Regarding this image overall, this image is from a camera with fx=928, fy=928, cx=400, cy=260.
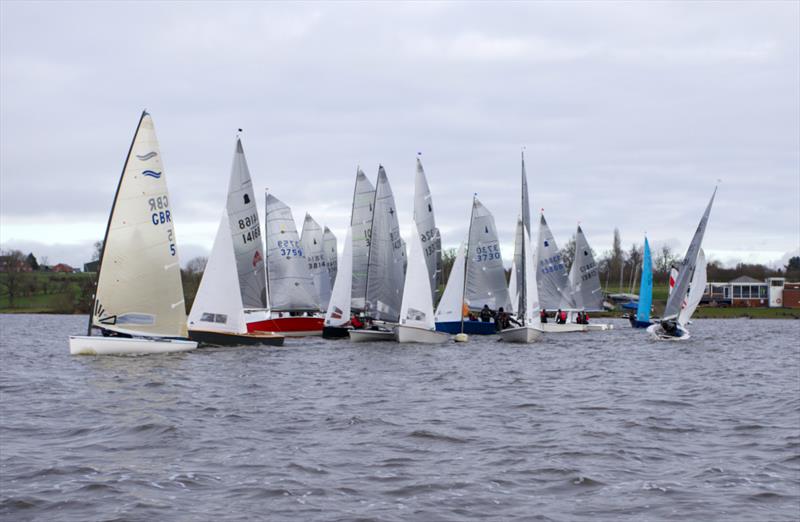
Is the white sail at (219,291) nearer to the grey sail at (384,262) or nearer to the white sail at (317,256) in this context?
the grey sail at (384,262)

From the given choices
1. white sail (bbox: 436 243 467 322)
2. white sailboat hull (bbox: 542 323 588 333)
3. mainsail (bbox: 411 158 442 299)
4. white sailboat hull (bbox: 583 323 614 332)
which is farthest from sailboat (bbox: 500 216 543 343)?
white sailboat hull (bbox: 583 323 614 332)

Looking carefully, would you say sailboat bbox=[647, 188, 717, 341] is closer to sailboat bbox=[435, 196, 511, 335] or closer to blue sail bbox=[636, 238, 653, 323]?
sailboat bbox=[435, 196, 511, 335]

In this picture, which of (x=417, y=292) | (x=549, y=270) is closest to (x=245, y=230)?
(x=417, y=292)

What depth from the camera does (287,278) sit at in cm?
5016

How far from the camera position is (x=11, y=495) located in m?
11.9

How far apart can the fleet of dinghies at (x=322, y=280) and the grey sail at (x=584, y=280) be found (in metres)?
0.10

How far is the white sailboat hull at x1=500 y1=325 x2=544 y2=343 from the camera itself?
151 feet

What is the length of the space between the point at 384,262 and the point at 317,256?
15.2m

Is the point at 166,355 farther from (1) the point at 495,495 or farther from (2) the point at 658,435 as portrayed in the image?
(1) the point at 495,495

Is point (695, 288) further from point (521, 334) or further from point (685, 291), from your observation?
point (521, 334)

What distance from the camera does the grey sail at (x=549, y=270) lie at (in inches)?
2450

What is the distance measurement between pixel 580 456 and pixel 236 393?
11.0 metres

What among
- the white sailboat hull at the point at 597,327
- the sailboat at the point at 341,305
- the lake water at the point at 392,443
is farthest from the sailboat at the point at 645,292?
the lake water at the point at 392,443

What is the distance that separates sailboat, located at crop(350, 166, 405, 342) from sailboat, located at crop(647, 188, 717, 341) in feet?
48.9
